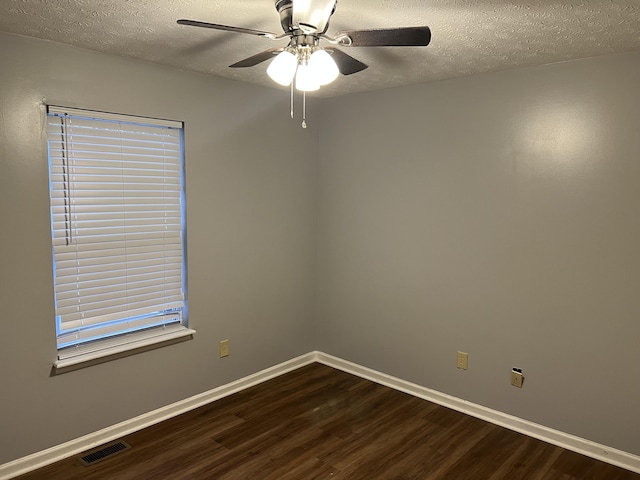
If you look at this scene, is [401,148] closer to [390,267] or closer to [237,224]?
[390,267]

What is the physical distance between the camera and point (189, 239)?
3170 millimetres

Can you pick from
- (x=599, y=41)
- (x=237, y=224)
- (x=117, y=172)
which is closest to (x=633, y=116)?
(x=599, y=41)

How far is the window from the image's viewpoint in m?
2.63

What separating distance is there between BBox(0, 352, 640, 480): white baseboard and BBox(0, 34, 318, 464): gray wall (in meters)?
0.05

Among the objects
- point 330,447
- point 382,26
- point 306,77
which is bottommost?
point 330,447

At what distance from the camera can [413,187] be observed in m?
3.44

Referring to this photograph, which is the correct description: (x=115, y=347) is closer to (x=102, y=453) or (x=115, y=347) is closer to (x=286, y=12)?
(x=102, y=453)

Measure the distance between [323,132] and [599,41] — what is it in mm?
2105

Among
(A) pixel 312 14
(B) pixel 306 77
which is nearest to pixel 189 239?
(B) pixel 306 77

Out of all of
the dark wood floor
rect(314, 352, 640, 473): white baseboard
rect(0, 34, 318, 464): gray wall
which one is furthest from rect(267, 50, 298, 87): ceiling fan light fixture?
rect(314, 352, 640, 473): white baseboard

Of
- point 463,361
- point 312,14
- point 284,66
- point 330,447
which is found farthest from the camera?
point 463,361

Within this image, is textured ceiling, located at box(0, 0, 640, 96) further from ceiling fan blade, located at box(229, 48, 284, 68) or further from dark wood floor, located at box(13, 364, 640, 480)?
dark wood floor, located at box(13, 364, 640, 480)

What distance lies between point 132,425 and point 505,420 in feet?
7.88

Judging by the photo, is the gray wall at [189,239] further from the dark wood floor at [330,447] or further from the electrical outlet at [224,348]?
the dark wood floor at [330,447]
